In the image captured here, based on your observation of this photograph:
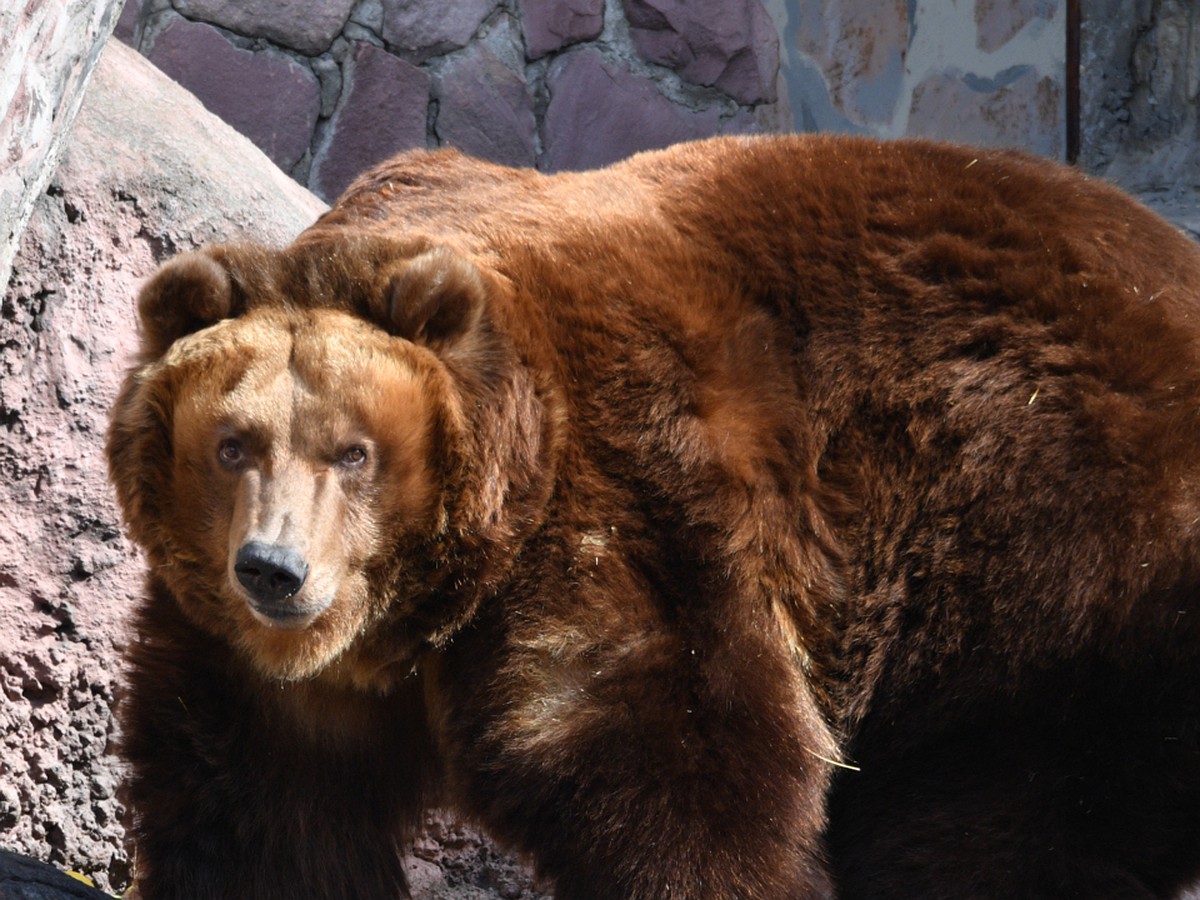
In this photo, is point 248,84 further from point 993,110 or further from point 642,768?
point 642,768

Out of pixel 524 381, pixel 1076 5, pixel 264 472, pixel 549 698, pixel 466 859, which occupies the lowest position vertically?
pixel 466 859

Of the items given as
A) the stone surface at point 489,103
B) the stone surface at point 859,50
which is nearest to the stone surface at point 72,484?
the stone surface at point 489,103

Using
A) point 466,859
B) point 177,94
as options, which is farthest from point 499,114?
point 466,859

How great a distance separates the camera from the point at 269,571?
2.88m

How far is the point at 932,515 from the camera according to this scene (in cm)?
345

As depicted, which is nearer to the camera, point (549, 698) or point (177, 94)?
point (549, 698)

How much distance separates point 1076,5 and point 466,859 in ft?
16.7

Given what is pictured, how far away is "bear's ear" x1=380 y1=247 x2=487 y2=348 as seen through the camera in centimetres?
315

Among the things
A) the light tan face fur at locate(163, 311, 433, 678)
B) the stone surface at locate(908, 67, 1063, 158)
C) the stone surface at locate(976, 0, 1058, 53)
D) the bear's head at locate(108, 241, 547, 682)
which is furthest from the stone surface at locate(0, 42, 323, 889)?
the stone surface at locate(976, 0, 1058, 53)

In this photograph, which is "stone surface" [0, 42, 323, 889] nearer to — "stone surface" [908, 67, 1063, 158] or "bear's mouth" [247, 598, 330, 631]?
"bear's mouth" [247, 598, 330, 631]

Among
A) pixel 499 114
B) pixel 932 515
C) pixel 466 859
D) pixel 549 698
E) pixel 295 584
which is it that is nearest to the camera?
pixel 295 584

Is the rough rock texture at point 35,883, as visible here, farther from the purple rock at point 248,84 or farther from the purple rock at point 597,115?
the purple rock at point 597,115

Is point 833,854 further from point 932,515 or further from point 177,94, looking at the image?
point 177,94

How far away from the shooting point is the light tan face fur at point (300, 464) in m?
3.00
